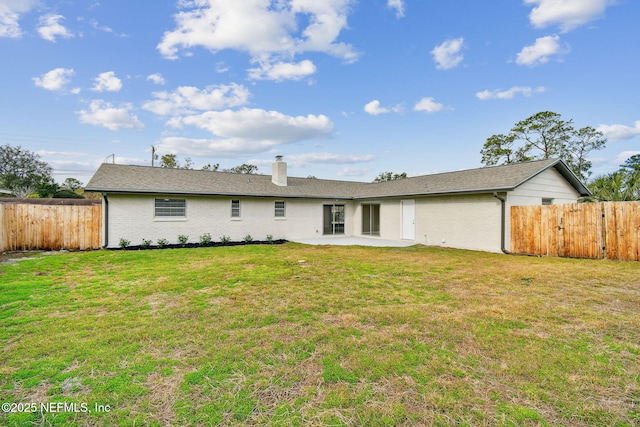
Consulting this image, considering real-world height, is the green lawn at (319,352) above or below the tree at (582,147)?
below

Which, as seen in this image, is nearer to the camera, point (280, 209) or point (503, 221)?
point (503, 221)

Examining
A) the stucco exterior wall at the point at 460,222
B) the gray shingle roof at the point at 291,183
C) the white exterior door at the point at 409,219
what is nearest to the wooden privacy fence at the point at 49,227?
the gray shingle roof at the point at 291,183

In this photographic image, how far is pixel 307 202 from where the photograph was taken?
1800 cm

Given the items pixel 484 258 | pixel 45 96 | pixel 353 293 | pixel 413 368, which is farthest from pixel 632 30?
pixel 45 96

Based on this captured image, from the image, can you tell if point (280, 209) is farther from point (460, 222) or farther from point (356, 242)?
point (460, 222)

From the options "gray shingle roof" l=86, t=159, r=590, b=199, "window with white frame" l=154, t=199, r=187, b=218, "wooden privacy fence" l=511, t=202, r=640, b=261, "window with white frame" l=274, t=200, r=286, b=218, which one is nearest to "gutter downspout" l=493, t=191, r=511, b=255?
"wooden privacy fence" l=511, t=202, r=640, b=261

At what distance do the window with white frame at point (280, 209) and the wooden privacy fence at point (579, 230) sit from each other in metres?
11.0

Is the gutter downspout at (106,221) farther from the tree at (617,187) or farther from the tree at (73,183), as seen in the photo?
the tree at (73,183)

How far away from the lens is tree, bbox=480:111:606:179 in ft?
92.9

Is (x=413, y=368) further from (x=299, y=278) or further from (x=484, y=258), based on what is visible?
(x=484, y=258)

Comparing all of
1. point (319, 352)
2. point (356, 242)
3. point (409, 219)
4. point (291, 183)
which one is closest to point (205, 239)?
point (291, 183)

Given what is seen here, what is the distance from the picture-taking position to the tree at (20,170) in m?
34.7

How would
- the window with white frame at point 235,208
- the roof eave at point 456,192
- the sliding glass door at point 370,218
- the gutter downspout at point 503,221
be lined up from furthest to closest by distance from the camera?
the sliding glass door at point 370,218 → the window with white frame at point 235,208 → the gutter downspout at point 503,221 → the roof eave at point 456,192

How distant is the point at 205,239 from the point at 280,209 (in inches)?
173
